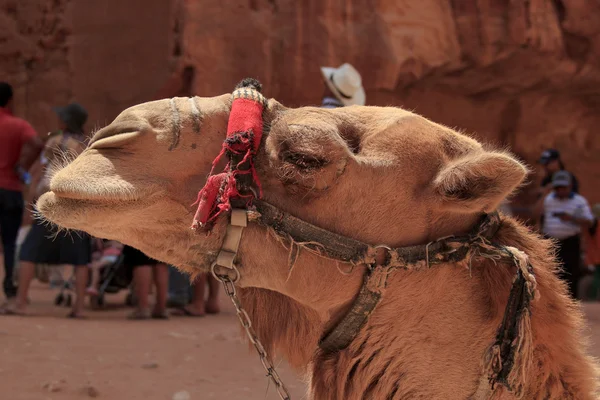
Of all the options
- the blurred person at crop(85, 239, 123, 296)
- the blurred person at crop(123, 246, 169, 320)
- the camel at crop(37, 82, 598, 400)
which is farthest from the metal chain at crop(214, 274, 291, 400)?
the blurred person at crop(85, 239, 123, 296)

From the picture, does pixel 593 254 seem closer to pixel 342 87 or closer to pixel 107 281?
pixel 342 87

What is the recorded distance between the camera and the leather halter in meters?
2.33

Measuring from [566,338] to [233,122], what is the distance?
3.82ft

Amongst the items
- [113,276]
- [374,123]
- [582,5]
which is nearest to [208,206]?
[374,123]

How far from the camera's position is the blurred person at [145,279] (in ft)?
25.2

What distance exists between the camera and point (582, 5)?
42.1 ft

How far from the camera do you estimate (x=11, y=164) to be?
301 inches

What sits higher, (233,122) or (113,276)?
(233,122)

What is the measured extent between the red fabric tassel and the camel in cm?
4

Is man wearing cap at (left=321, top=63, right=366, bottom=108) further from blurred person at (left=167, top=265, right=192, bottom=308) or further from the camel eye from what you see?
the camel eye

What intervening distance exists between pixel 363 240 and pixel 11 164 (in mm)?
5963

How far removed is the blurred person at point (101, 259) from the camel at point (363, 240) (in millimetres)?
6409

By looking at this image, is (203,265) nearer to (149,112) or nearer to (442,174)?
(149,112)

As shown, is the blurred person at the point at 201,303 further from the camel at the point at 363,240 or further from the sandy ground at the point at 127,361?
the camel at the point at 363,240
